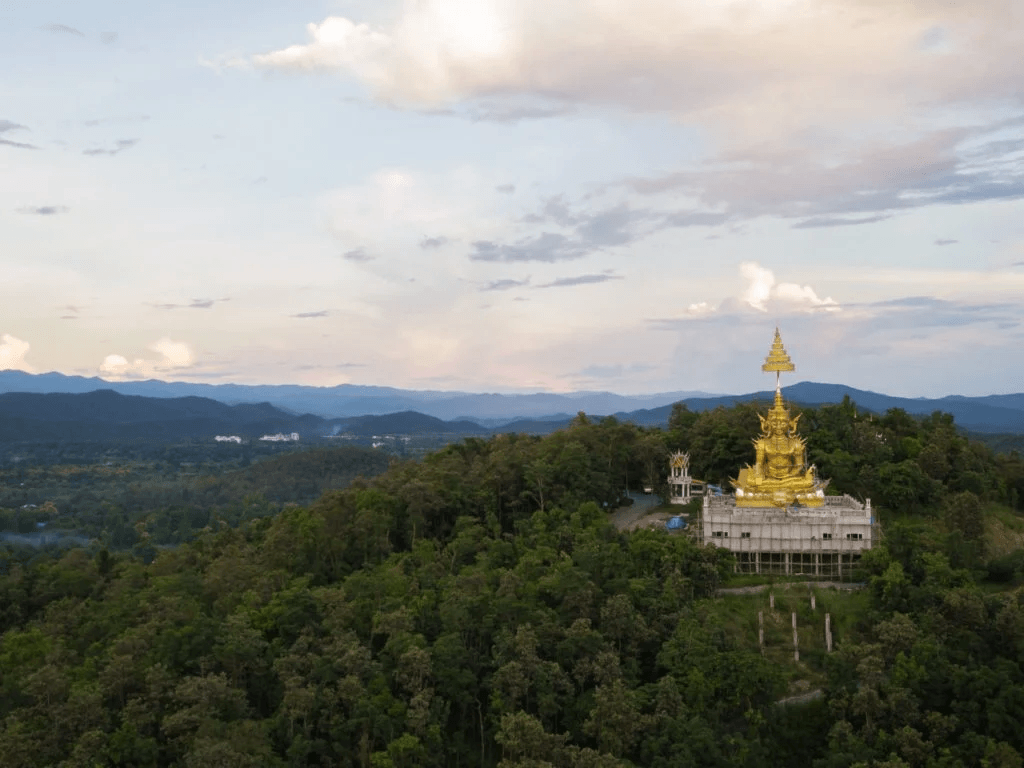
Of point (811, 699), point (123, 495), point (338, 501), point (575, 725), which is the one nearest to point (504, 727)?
point (575, 725)

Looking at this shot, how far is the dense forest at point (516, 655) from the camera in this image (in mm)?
23969

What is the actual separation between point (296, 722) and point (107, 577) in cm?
1892

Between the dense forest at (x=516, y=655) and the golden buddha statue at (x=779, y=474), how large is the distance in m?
3.27

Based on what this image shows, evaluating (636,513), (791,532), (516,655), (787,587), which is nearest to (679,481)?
(636,513)

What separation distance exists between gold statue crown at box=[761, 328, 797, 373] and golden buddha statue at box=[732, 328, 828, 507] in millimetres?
1325

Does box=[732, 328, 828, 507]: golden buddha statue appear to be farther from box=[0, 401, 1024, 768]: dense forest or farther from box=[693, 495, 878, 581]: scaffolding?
box=[0, 401, 1024, 768]: dense forest

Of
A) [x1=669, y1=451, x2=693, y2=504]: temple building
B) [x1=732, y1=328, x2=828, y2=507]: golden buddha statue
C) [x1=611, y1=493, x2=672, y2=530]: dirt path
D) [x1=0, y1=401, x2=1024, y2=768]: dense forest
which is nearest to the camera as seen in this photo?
[x1=0, y1=401, x2=1024, y2=768]: dense forest

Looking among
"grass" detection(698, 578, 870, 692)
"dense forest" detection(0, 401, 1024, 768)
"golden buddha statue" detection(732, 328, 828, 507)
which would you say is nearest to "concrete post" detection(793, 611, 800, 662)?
"grass" detection(698, 578, 870, 692)

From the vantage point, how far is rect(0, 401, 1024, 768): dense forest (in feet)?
78.6

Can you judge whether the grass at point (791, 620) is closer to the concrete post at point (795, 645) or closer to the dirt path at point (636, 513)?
the concrete post at point (795, 645)

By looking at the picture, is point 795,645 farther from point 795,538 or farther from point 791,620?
point 795,538

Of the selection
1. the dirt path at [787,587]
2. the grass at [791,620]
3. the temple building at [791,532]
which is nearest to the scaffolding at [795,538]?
the temple building at [791,532]

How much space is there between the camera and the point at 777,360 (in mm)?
37750

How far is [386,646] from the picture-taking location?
88.3 ft
